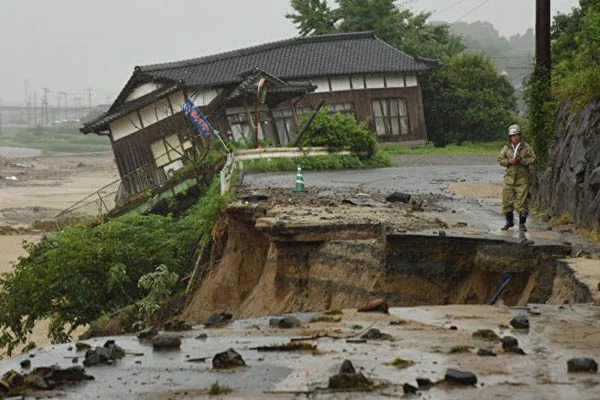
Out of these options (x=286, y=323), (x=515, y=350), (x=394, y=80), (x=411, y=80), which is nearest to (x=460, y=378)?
(x=515, y=350)

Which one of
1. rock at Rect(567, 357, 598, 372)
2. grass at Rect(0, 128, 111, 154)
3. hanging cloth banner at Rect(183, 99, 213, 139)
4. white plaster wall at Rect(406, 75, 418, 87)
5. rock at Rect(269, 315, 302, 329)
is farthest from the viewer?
grass at Rect(0, 128, 111, 154)

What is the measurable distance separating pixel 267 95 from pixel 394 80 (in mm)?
10333

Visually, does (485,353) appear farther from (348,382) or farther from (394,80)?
(394,80)

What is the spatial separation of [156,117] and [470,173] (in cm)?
1555

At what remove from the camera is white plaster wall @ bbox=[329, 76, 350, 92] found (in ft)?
165

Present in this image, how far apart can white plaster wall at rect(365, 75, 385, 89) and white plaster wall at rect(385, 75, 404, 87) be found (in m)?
0.26

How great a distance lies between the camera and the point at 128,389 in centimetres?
927

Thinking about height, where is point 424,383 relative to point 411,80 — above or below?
below

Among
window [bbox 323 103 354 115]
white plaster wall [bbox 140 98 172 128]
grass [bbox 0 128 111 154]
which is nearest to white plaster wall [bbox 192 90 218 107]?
white plaster wall [bbox 140 98 172 128]

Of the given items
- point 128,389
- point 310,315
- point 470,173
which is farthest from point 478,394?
point 470,173

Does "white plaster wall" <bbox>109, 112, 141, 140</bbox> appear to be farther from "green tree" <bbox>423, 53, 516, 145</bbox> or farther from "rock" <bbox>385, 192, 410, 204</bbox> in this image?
"rock" <bbox>385, 192, 410, 204</bbox>

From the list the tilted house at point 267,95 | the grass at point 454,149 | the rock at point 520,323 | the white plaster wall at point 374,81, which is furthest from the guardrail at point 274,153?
the rock at point 520,323

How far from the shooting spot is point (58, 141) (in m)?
163

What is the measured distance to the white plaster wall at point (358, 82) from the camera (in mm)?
50656
